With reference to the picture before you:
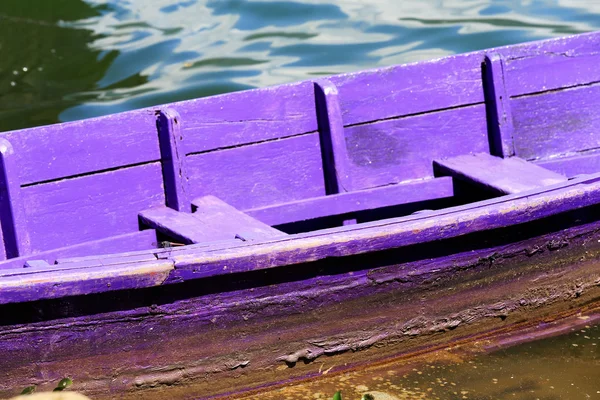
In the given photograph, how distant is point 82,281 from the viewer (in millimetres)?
3012

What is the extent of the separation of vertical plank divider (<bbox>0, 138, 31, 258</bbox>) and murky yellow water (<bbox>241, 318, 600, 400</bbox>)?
1216 millimetres

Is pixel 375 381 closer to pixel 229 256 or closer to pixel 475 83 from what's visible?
pixel 229 256

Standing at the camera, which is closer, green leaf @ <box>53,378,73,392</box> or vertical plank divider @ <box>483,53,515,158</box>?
green leaf @ <box>53,378,73,392</box>

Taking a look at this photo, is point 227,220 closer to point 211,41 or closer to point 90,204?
point 90,204

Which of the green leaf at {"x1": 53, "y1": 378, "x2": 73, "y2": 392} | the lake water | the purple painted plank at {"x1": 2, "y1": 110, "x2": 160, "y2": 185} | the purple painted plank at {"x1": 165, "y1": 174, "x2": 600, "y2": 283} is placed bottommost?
the green leaf at {"x1": 53, "y1": 378, "x2": 73, "y2": 392}

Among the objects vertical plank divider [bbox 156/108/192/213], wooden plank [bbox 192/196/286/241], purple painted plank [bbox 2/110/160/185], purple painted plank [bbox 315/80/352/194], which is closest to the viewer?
wooden plank [bbox 192/196/286/241]

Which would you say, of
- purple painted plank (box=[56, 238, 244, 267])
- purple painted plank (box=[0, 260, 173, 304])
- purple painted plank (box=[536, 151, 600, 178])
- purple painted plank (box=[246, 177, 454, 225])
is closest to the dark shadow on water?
purple painted plank (box=[246, 177, 454, 225])

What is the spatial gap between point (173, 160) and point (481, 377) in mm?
1662

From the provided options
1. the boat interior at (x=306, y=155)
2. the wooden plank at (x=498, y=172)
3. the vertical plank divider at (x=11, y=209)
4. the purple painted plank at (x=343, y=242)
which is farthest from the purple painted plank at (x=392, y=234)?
the vertical plank divider at (x=11, y=209)

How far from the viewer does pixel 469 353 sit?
3.72m

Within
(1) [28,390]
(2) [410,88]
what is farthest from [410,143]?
(1) [28,390]

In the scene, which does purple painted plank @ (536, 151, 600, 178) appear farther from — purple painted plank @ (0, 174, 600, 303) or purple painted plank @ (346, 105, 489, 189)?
purple painted plank @ (0, 174, 600, 303)

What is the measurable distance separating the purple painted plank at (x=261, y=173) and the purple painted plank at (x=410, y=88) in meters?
0.28

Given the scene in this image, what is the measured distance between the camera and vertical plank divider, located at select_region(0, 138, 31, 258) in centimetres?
378
